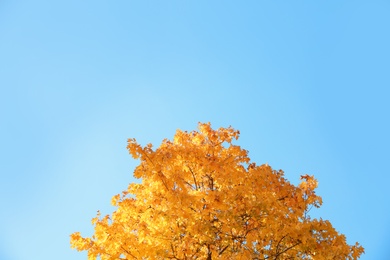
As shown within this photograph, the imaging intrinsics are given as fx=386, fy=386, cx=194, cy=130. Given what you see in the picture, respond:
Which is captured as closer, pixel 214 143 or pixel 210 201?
pixel 210 201

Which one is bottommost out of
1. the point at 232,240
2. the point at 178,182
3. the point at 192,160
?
the point at 232,240

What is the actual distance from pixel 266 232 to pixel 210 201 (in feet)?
5.34

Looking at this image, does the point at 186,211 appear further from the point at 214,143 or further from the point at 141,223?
the point at 214,143

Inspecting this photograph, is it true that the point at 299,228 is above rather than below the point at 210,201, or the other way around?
below

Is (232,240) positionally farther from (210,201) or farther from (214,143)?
(214,143)

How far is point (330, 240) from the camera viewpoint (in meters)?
9.88

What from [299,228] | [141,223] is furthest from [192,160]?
[299,228]

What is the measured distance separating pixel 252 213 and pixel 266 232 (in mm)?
649

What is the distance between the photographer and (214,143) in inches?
470

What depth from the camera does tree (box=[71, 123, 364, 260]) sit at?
949 centimetres

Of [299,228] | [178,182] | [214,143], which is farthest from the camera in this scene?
[214,143]

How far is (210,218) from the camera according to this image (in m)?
9.84

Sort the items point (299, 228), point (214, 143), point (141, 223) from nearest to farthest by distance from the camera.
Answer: point (299, 228), point (141, 223), point (214, 143)

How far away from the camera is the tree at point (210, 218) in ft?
31.1
